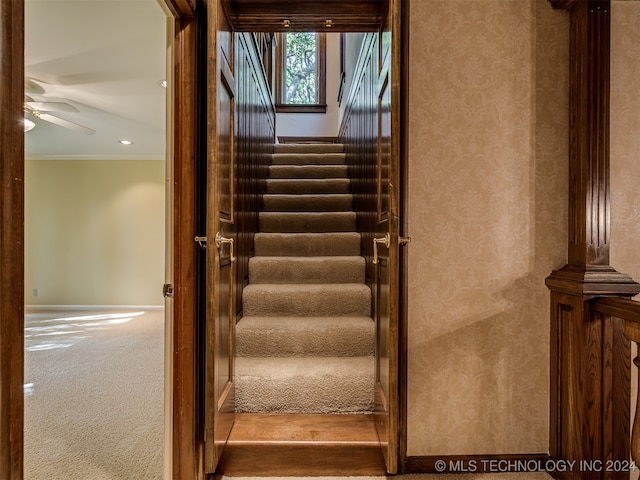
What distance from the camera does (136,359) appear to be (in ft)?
10.8

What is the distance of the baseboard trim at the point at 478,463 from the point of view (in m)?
1.65

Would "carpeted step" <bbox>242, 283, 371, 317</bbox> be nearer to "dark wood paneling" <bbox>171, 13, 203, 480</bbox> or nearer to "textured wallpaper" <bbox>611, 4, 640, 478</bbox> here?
"dark wood paneling" <bbox>171, 13, 203, 480</bbox>

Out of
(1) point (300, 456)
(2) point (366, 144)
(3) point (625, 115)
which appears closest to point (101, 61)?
(2) point (366, 144)

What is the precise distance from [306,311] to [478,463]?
125 centimetres

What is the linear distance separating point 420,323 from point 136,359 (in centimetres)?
276

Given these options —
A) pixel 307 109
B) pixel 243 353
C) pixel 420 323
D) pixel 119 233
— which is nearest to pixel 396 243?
pixel 420 323

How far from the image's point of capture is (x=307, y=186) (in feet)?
12.5

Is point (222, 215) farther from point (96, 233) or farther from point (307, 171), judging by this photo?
point (96, 233)

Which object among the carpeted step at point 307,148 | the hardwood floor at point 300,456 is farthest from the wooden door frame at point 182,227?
the carpeted step at point 307,148


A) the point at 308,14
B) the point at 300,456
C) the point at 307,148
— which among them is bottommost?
the point at 300,456

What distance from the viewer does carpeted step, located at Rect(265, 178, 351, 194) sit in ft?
12.4

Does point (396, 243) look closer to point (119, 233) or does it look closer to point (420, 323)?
point (420, 323)

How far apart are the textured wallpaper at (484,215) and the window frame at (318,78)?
4.23 m

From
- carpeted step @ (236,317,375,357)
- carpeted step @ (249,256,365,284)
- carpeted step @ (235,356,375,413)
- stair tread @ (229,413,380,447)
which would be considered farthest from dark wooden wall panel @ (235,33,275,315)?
stair tread @ (229,413,380,447)
